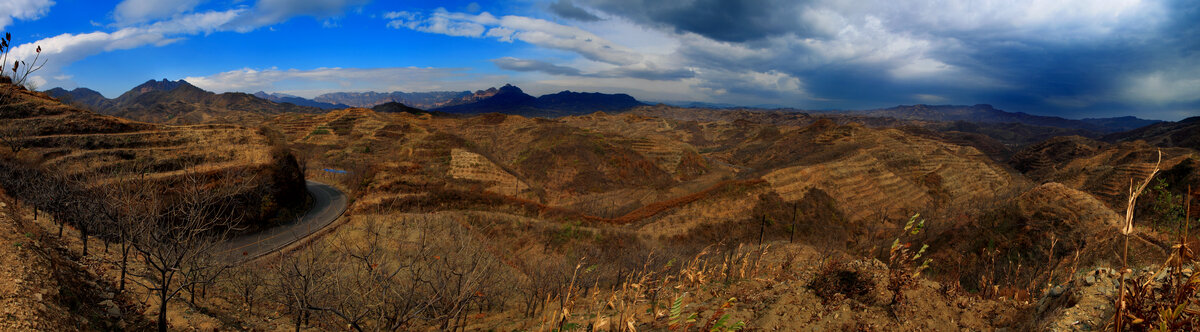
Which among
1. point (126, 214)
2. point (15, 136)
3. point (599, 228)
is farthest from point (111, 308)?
point (15, 136)

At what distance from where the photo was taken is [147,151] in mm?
26500

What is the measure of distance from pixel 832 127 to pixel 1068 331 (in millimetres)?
105323

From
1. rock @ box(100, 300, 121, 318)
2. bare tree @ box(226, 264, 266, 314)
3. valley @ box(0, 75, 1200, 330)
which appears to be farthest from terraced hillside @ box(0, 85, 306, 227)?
rock @ box(100, 300, 121, 318)

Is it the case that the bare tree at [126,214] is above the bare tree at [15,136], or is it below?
below

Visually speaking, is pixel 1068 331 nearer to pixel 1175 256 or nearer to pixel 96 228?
pixel 1175 256

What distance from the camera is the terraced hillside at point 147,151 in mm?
22516

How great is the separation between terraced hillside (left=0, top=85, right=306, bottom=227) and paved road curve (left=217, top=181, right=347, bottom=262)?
1492mm

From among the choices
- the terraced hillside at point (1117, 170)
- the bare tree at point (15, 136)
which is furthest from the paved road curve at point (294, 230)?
the terraced hillside at point (1117, 170)

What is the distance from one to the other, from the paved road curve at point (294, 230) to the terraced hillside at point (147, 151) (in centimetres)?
149

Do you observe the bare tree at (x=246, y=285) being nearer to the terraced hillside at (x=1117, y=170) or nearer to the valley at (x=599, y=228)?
the valley at (x=599, y=228)

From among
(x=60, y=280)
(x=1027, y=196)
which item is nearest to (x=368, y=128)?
(x=60, y=280)

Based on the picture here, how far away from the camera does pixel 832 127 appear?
97000 millimetres

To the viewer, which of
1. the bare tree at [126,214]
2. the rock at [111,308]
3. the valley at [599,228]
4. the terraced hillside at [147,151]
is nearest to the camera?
the valley at [599,228]

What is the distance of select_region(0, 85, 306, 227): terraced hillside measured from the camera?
22.5 m
